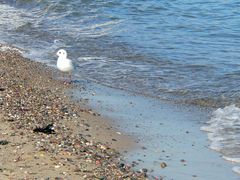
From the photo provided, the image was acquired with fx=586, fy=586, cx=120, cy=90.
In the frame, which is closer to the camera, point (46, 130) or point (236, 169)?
point (236, 169)

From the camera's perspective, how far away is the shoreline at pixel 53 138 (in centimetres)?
596

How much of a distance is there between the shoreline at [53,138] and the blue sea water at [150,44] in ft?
4.88

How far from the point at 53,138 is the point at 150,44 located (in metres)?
8.06

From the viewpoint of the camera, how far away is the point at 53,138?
6922 millimetres

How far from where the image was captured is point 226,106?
32.1 feet

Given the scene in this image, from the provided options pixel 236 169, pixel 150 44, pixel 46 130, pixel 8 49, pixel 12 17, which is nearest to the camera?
pixel 236 169

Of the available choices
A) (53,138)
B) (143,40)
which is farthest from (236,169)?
(143,40)

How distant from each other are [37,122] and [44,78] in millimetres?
3832

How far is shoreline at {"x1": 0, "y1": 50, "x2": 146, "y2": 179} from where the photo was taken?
5961 millimetres

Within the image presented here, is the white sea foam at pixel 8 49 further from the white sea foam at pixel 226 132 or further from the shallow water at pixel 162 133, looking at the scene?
the white sea foam at pixel 226 132

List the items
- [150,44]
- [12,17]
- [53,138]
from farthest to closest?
1. [12,17]
2. [150,44]
3. [53,138]

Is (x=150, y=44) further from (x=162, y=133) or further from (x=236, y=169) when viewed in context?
(x=236, y=169)

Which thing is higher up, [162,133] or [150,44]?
[150,44]

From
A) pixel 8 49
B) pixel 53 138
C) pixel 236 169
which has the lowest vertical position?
pixel 236 169
